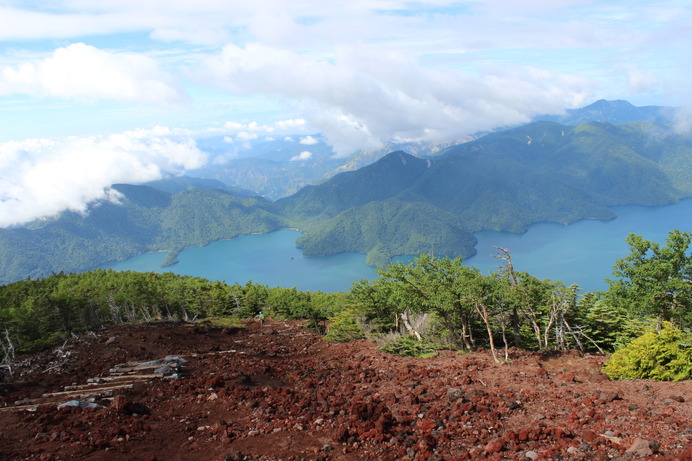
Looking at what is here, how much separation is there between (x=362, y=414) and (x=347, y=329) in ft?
52.0

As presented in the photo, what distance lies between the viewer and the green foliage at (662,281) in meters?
21.4

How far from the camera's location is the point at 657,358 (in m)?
12.7

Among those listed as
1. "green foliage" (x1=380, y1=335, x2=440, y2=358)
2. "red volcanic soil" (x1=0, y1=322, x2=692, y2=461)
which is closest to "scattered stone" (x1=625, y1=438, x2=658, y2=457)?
"red volcanic soil" (x1=0, y1=322, x2=692, y2=461)

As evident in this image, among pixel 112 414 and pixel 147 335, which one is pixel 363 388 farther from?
pixel 147 335

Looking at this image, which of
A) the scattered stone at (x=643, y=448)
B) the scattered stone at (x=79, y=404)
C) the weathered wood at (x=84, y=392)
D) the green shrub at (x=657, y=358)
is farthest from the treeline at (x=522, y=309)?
the scattered stone at (x=79, y=404)

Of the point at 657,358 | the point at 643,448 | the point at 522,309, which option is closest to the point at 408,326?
the point at 522,309

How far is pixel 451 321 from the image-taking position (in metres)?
→ 21.8

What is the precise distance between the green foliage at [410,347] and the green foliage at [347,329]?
5.18 m

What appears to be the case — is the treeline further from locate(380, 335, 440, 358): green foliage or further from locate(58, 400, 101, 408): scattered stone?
locate(58, 400, 101, 408): scattered stone

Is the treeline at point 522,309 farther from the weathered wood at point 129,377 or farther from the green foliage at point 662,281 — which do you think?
the weathered wood at point 129,377

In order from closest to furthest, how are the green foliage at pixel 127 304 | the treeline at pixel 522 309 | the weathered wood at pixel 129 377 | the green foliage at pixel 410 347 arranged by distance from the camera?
the weathered wood at pixel 129 377 → the treeline at pixel 522 309 → the green foliage at pixel 410 347 → the green foliage at pixel 127 304

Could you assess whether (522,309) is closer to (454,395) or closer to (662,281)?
(662,281)

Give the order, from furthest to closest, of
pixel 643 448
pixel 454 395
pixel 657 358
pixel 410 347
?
pixel 410 347 < pixel 657 358 < pixel 454 395 < pixel 643 448

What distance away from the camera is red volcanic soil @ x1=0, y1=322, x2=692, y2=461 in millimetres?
8555
